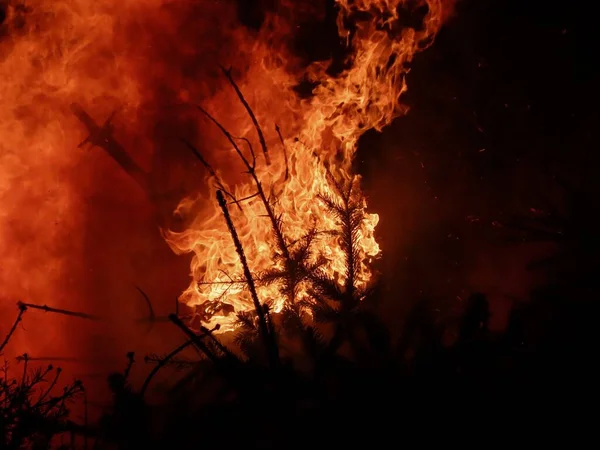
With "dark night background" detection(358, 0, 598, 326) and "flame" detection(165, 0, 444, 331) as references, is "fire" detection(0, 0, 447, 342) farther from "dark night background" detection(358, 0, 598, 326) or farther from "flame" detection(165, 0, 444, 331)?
"dark night background" detection(358, 0, 598, 326)

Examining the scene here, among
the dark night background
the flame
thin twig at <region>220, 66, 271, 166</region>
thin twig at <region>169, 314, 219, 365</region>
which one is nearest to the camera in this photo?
thin twig at <region>169, 314, 219, 365</region>

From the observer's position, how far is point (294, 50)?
15.5 ft

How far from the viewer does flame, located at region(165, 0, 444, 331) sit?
4363 millimetres

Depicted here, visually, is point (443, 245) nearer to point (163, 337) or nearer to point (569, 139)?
point (569, 139)

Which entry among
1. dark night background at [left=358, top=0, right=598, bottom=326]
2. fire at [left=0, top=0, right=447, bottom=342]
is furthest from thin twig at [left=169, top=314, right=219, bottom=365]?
dark night background at [left=358, top=0, right=598, bottom=326]

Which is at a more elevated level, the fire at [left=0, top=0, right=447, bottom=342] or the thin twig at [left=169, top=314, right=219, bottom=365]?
the fire at [left=0, top=0, right=447, bottom=342]

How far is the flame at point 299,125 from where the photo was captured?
436 cm

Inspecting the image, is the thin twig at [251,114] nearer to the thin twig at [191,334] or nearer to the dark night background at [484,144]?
the dark night background at [484,144]

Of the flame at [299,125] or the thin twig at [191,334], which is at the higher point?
the flame at [299,125]

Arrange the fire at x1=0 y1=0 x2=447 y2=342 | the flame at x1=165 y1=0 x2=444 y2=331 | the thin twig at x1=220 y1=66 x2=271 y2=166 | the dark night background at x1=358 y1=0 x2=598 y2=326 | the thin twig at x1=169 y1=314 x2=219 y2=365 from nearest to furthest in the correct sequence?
the thin twig at x1=169 y1=314 x2=219 y2=365, the thin twig at x1=220 y1=66 x2=271 y2=166, the dark night background at x1=358 y1=0 x2=598 y2=326, the flame at x1=165 y1=0 x2=444 y2=331, the fire at x1=0 y1=0 x2=447 y2=342

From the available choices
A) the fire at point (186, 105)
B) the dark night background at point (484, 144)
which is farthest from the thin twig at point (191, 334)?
the dark night background at point (484, 144)

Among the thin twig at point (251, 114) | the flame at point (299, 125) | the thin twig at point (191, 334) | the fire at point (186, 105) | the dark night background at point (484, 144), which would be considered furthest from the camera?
the fire at point (186, 105)

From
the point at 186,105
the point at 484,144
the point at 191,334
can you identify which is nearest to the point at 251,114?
the point at 186,105

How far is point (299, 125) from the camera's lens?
15.3 ft
